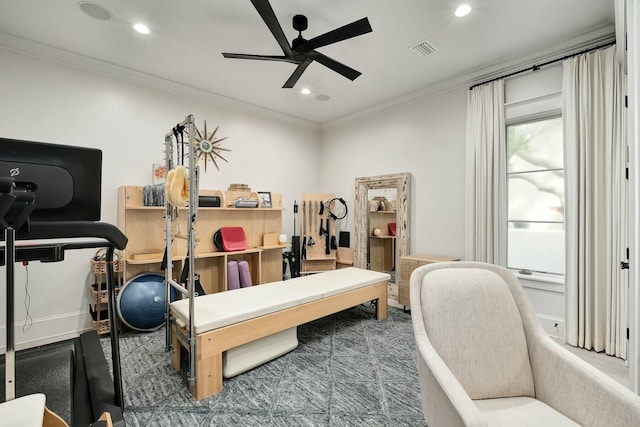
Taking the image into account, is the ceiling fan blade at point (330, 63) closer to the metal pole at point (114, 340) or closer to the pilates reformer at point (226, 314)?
the pilates reformer at point (226, 314)

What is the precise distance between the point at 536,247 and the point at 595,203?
829mm

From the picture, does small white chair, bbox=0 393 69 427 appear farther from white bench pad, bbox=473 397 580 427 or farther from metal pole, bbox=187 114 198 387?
white bench pad, bbox=473 397 580 427

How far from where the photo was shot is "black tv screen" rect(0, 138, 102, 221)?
1124 mm

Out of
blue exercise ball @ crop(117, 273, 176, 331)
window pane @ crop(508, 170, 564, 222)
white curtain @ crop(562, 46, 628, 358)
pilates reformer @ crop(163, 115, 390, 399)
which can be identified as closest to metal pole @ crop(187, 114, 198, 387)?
pilates reformer @ crop(163, 115, 390, 399)

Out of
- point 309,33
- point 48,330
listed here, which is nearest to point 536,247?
point 309,33

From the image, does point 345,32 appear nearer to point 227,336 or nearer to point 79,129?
point 227,336

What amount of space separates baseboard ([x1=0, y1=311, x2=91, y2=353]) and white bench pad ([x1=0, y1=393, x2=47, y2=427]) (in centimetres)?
285

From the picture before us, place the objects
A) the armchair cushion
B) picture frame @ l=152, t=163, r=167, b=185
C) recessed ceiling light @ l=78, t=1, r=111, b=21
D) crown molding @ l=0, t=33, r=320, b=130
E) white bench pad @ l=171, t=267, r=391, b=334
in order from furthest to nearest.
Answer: picture frame @ l=152, t=163, r=167, b=185 < crown molding @ l=0, t=33, r=320, b=130 < recessed ceiling light @ l=78, t=1, r=111, b=21 < white bench pad @ l=171, t=267, r=391, b=334 < the armchair cushion

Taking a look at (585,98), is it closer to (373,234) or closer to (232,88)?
(373,234)

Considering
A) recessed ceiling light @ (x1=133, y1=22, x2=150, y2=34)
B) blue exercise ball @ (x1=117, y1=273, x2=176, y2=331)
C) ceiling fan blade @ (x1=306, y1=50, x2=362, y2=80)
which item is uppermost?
recessed ceiling light @ (x1=133, y1=22, x2=150, y2=34)

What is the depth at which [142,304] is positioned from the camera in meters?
3.06

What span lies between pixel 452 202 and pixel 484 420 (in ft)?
10.8

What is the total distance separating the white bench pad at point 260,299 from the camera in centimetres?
214

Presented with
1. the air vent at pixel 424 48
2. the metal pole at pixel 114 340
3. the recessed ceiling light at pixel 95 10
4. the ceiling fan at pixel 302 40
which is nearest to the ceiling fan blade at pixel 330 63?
the ceiling fan at pixel 302 40
